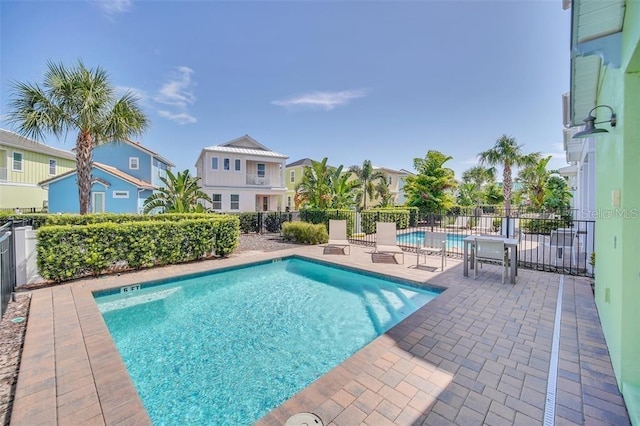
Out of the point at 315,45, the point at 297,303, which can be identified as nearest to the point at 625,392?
the point at 297,303

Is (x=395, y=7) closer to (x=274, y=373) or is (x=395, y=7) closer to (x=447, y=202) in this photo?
(x=274, y=373)

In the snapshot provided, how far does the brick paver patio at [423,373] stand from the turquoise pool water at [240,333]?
69 centimetres

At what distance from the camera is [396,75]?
1507cm

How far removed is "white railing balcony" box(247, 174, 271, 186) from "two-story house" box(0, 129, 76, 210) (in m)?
15.4

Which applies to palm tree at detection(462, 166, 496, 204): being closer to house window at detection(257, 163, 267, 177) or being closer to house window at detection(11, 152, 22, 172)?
house window at detection(257, 163, 267, 177)

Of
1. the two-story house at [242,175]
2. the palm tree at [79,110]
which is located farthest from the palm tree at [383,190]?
the palm tree at [79,110]

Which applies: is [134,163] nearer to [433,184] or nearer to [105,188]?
[105,188]

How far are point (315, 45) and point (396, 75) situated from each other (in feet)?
15.7

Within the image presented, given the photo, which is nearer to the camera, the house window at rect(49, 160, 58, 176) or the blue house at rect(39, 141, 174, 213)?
the blue house at rect(39, 141, 174, 213)

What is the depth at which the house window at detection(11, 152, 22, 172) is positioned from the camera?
2166cm

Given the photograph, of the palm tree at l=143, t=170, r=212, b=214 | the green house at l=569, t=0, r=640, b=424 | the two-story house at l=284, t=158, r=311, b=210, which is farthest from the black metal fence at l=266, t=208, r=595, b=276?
the two-story house at l=284, t=158, r=311, b=210

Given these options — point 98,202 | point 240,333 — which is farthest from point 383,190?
point 240,333

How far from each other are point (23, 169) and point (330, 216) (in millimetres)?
26467

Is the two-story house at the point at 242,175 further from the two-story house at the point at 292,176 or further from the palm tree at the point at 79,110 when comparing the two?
the palm tree at the point at 79,110
